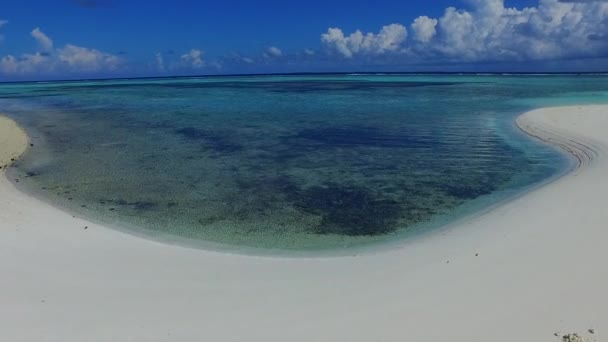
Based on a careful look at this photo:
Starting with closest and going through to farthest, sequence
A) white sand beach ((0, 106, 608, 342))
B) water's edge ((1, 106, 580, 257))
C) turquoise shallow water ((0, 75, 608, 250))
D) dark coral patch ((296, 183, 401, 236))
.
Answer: white sand beach ((0, 106, 608, 342)) < water's edge ((1, 106, 580, 257)) < dark coral patch ((296, 183, 401, 236)) < turquoise shallow water ((0, 75, 608, 250))

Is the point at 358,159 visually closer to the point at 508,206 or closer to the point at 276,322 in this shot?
the point at 508,206

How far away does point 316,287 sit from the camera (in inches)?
300

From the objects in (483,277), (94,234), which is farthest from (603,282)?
(94,234)

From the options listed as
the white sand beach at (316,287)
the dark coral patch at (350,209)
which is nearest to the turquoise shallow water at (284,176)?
the dark coral patch at (350,209)

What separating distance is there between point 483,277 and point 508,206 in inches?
194

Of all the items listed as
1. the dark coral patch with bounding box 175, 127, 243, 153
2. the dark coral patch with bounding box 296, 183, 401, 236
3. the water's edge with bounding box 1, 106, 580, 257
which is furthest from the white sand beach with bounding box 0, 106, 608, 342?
the dark coral patch with bounding box 175, 127, 243, 153

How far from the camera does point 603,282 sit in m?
7.37

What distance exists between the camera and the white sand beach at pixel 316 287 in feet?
20.6

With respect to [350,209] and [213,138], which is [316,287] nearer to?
[350,209]

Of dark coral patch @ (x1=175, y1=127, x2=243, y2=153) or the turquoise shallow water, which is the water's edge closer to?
the turquoise shallow water

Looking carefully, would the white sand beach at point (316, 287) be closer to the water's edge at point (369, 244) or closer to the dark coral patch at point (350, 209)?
the water's edge at point (369, 244)

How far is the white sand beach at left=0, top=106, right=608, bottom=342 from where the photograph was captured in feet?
20.6

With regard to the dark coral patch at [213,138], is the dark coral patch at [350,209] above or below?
below

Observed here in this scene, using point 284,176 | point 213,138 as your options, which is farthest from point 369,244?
point 213,138
